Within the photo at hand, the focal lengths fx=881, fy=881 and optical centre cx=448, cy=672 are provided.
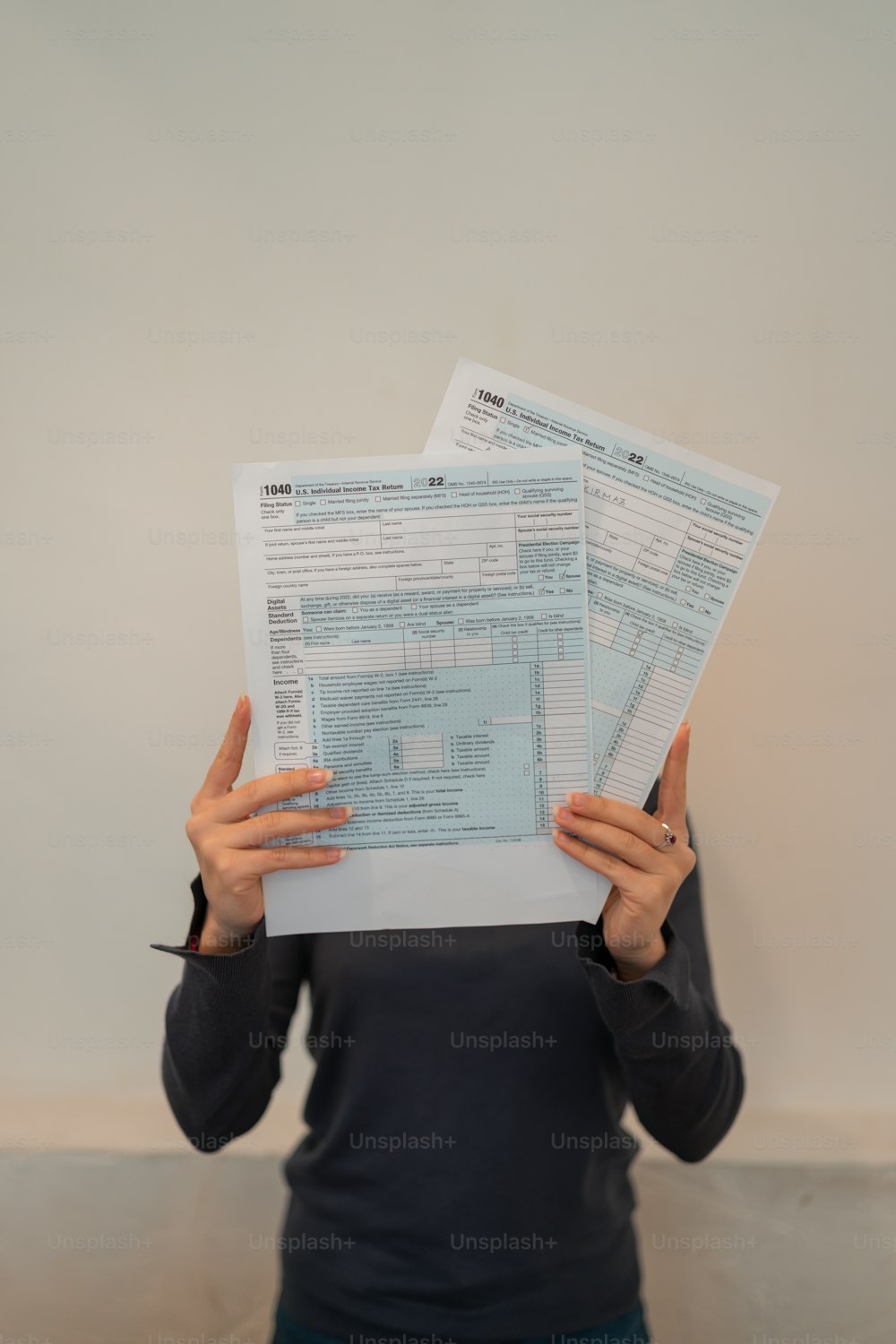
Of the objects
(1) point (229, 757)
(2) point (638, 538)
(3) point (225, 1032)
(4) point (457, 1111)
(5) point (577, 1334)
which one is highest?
(2) point (638, 538)

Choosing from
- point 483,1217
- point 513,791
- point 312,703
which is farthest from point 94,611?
point 483,1217

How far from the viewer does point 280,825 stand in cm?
80

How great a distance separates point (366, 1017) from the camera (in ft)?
3.29

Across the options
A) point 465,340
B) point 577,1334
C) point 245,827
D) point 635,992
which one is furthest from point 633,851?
point 465,340

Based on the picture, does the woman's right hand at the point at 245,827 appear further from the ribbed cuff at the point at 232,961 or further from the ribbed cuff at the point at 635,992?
the ribbed cuff at the point at 635,992

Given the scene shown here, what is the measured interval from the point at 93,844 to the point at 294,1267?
70 centimetres

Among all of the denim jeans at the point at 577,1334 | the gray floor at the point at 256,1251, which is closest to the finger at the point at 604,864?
the denim jeans at the point at 577,1334

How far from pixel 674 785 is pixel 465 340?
783 mm

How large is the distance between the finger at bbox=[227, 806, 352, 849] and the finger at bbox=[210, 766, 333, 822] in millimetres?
12

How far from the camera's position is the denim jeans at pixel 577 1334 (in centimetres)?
92

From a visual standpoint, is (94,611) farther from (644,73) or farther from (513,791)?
(644,73)

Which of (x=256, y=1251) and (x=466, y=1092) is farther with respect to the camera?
(x=256, y=1251)

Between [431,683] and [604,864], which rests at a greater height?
[431,683]

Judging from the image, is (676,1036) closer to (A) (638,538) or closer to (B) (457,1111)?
(B) (457,1111)
